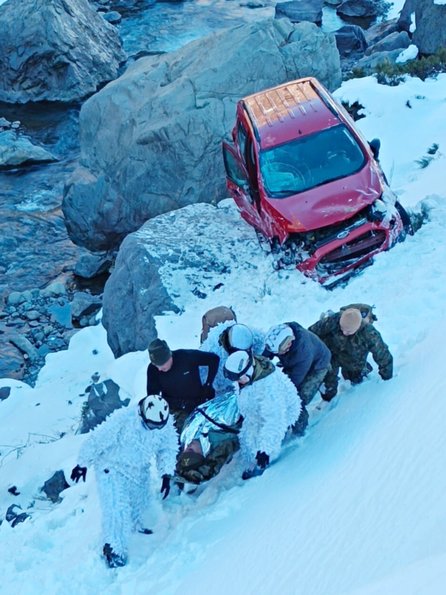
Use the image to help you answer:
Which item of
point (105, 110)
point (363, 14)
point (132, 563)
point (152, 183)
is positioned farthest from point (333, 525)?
point (363, 14)

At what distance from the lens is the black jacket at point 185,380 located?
6559 millimetres

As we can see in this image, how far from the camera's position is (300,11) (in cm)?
2525

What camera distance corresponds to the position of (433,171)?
11.9 meters

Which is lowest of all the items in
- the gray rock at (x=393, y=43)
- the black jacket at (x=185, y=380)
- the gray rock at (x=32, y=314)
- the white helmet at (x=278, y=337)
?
the gray rock at (x=393, y=43)

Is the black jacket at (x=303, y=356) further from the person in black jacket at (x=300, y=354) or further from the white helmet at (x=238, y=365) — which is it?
the white helmet at (x=238, y=365)

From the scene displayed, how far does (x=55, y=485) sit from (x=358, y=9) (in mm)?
22192

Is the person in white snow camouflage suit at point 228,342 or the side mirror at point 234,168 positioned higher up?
the person in white snow camouflage suit at point 228,342

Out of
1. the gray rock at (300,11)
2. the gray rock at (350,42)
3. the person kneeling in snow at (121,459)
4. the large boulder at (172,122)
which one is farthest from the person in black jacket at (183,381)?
the gray rock at (300,11)

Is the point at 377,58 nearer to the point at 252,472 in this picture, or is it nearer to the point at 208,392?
the point at 208,392

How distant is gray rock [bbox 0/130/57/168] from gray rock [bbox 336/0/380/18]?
12.7 metres

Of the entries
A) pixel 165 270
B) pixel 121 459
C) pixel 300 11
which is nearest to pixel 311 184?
pixel 165 270

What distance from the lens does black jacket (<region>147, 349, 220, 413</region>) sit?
6559 mm

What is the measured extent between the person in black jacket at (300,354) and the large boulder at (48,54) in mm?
16286

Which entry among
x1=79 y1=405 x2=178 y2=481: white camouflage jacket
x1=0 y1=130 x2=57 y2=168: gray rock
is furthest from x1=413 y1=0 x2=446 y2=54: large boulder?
x1=79 y1=405 x2=178 y2=481: white camouflage jacket
